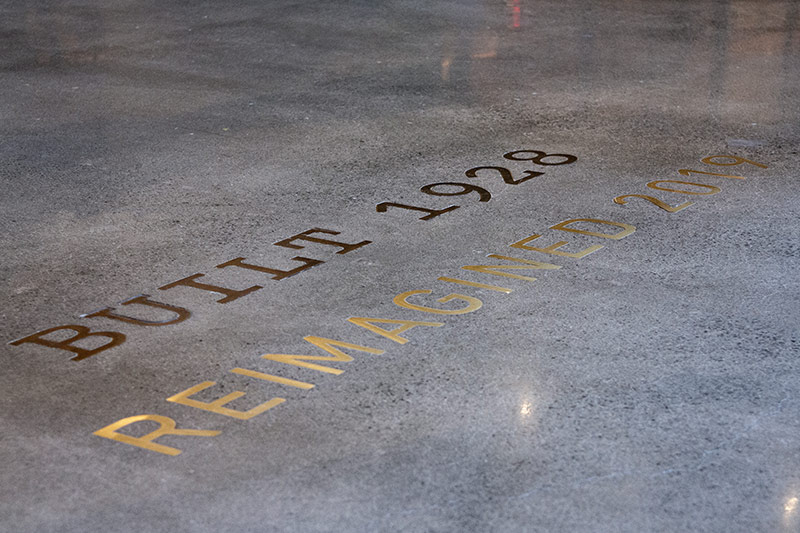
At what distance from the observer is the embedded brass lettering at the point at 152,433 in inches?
162

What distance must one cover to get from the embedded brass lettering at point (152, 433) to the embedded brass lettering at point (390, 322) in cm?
114


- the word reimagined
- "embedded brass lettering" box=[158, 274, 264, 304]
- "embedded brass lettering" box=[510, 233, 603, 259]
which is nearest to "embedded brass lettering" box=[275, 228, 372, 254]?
the word reimagined

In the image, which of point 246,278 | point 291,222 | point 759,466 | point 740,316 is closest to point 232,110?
point 291,222

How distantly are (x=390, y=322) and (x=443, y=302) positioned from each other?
36 centimetres

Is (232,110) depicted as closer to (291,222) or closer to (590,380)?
(291,222)

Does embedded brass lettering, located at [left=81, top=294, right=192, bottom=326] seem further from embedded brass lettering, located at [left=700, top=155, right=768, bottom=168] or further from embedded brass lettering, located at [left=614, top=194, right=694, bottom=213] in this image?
embedded brass lettering, located at [left=700, top=155, right=768, bottom=168]

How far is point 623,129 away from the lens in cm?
A: 876

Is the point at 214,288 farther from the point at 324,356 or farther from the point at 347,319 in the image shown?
the point at 324,356

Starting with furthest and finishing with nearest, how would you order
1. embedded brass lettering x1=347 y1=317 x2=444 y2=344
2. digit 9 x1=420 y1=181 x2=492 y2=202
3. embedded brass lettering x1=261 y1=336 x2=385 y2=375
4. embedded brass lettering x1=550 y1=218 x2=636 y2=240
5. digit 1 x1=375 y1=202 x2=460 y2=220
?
digit 9 x1=420 y1=181 x2=492 y2=202 < digit 1 x1=375 y1=202 x2=460 y2=220 < embedded brass lettering x1=550 y1=218 x2=636 y2=240 < embedded brass lettering x1=347 y1=317 x2=444 y2=344 < embedded brass lettering x1=261 y1=336 x2=385 y2=375

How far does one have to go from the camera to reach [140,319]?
17.4 ft

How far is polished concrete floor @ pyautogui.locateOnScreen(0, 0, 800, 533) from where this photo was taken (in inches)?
152

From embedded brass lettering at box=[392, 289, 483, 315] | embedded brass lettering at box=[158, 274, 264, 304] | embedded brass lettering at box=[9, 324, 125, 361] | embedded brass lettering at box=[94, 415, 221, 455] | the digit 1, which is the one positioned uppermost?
the digit 1

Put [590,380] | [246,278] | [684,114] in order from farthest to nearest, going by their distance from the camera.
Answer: [684,114] < [246,278] < [590,380]

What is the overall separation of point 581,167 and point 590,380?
3415mm
